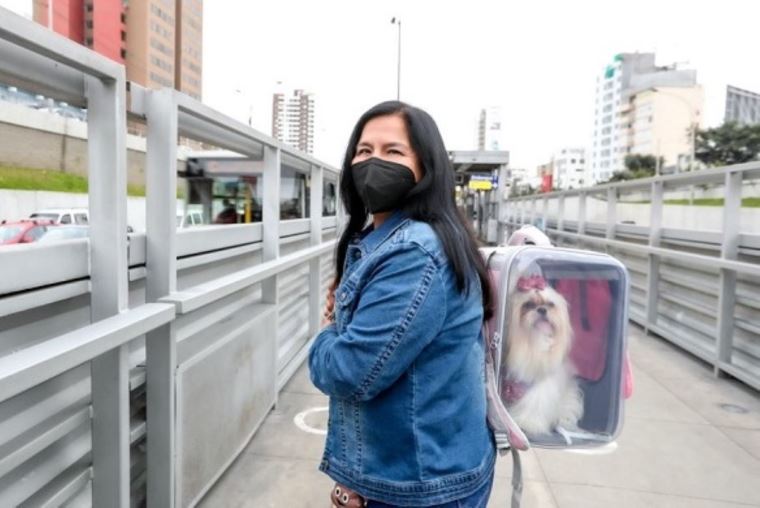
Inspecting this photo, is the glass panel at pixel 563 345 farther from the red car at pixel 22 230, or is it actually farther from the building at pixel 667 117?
the building at pixel 667 117

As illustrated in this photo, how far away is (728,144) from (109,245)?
76.4 meters

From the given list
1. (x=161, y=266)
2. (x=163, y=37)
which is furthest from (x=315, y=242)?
(x=161, y=266)

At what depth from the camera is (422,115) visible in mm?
1613

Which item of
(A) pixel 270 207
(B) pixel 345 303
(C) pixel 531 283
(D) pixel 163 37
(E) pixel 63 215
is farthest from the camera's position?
(D) pixel 163 37

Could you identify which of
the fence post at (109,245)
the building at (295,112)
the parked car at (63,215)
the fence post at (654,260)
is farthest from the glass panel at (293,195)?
the building at (295,112)

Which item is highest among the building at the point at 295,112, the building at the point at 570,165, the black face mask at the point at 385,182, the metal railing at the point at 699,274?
the building at the point at 570,165

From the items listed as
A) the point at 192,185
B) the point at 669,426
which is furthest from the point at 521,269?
the point at 192,185

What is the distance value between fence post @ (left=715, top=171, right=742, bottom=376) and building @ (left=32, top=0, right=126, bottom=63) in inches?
238

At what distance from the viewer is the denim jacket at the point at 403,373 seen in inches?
54.9

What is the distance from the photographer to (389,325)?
4.51 ft

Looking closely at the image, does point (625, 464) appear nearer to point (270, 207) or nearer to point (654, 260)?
point (270, 207)

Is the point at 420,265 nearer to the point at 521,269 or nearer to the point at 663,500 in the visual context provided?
the point at 521,269

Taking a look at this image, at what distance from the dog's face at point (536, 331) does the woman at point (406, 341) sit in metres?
0.21

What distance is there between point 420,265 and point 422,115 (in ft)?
1.45
